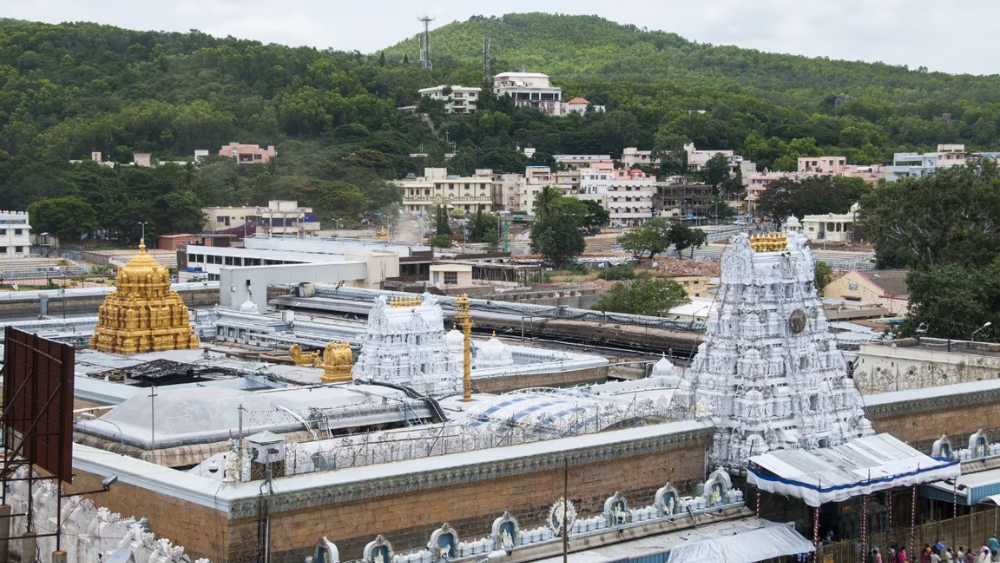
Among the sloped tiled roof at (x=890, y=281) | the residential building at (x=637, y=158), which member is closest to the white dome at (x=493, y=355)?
the sloped tiled roof at (x=890, y=281)

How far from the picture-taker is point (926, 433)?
98.3ft

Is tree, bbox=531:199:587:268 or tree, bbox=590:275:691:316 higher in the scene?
tree, bbox=531:199:587:268

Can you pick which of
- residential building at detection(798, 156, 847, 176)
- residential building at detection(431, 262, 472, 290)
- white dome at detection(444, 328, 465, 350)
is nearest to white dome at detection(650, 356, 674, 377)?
white dome at detection(444, 328, 465, 350)

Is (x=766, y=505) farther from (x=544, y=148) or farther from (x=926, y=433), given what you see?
(x=544, y=148)

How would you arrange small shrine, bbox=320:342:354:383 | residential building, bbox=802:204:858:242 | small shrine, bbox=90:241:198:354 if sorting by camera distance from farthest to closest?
residential building, bbox=802:204:858:242 < small shrine, bbox=90:241:198:354 < small shrine, bbox=320:342:354:383

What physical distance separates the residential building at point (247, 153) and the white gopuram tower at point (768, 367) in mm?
97076

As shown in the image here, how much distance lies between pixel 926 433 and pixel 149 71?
121728 mm

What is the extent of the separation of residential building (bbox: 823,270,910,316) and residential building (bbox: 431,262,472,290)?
54.2 ft

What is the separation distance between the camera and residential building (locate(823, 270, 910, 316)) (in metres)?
62.2

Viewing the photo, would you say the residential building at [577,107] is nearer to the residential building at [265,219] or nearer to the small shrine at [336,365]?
the residential building at [265,219]

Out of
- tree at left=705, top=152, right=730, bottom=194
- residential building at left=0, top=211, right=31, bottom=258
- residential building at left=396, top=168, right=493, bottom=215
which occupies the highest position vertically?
tree at left=705, top=152, right=730, bottom=194

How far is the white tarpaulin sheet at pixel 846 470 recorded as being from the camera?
24.5 metres

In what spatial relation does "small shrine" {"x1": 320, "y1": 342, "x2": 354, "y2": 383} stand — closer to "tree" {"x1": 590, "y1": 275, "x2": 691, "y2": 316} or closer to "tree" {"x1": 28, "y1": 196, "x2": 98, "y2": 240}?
"tree" {"x1": 590, "y1": 275, "x2": 691, "y2": 316}

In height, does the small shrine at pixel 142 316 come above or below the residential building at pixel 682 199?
below
